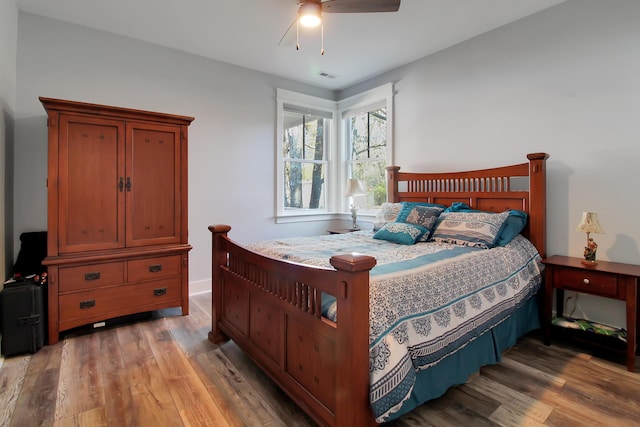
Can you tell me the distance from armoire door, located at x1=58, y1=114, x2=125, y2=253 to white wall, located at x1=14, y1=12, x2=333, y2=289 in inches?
24.3

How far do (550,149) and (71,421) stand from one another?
384cm

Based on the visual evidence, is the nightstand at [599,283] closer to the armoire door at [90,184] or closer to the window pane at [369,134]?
the window pane at [369,134]

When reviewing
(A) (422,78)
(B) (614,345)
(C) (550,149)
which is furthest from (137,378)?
(A) (422,78)

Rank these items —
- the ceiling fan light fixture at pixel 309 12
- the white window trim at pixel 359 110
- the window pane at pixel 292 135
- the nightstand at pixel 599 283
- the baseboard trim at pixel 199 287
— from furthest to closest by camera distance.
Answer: the window pane at pixel 292 135
the white window trim at pixel 359 110
the baseboard trim at pixel 199 287
the ceiling fan light fixture at pixel 309 12
the nightstand at pixel 599 283

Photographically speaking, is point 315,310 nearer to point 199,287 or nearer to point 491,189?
point 491,189

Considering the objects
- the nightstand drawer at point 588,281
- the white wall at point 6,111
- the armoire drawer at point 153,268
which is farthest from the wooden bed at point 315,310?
the white wall at point 6,111

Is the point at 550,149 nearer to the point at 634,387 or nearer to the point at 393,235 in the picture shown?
the point at 393,235

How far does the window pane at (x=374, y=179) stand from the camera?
450 cm

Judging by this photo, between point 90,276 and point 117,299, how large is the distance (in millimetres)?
291

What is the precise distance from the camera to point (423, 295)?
1.72 meters

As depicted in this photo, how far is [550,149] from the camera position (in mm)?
2855

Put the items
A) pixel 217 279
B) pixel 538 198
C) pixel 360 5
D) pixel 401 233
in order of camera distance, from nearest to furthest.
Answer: pixel 360 5 → pixel 217 279 → pixel 538 198 → pixel 401 233

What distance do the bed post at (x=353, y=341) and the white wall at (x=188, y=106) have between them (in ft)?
9.48

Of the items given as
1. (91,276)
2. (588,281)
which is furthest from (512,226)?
(91,276)
